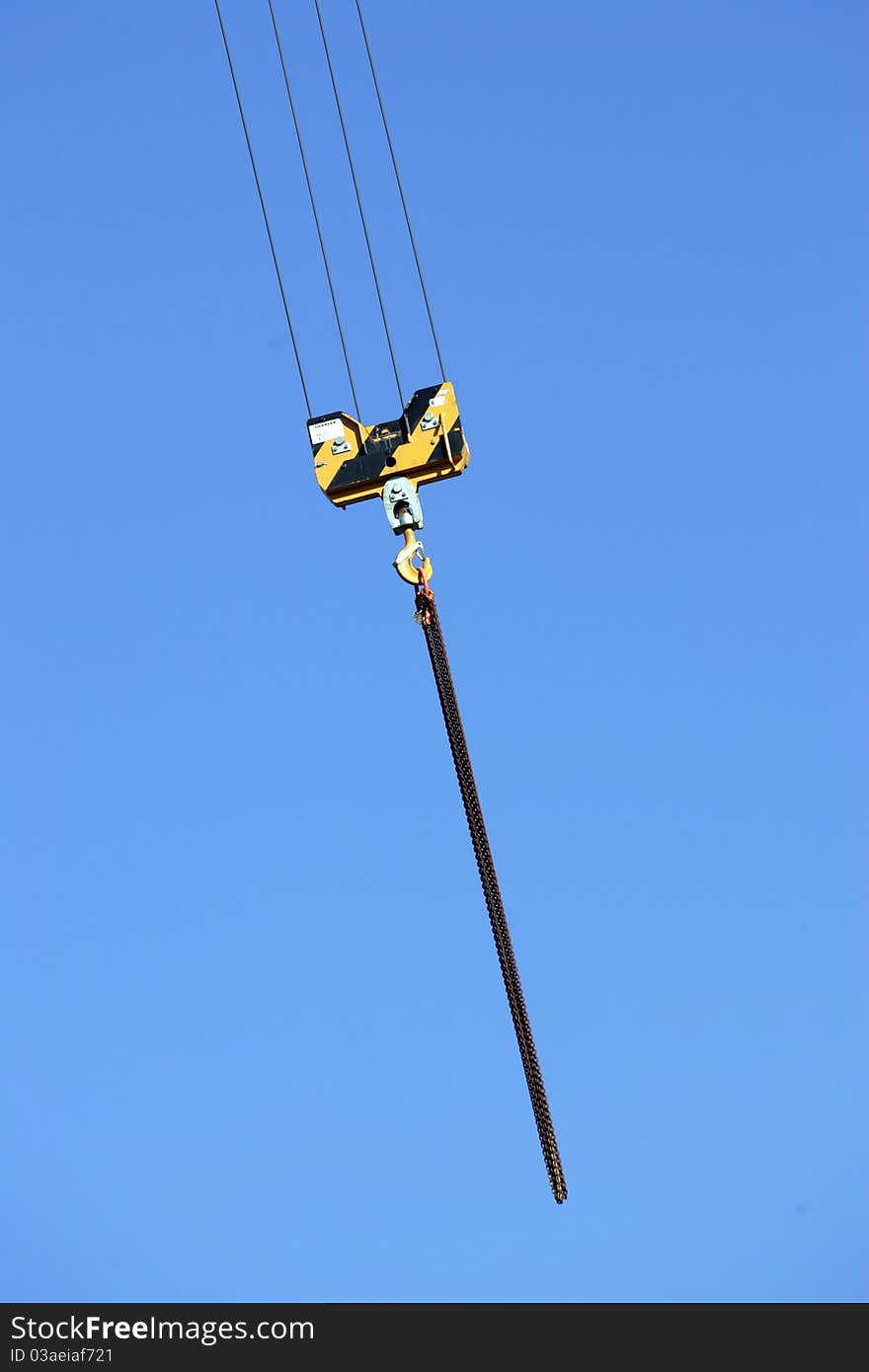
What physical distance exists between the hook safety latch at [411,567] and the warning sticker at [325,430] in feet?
3.75

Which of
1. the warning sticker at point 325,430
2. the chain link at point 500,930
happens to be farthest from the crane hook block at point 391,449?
the chain link at point 500,930

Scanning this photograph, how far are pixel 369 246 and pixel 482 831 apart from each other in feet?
17.8

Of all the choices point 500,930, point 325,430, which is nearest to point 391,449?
point 325,430

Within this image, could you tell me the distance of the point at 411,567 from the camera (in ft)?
54.9

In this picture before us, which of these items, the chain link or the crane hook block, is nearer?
the chain link

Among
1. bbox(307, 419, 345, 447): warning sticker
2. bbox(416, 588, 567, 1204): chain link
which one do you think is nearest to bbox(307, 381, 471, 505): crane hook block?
bbox(307, 419, 345, 447): warning sticker

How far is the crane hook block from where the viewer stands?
56.7 ft

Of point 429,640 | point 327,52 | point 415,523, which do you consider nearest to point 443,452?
point 415,523

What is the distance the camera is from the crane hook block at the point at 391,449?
17.3 metres

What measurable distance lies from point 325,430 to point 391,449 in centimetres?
55

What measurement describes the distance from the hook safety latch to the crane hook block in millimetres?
691

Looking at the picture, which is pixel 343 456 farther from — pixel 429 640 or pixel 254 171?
pixel 254 171

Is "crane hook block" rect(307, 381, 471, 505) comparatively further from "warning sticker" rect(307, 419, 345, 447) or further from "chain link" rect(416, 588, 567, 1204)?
"chain link" rect(416, 588, 567, 1204)

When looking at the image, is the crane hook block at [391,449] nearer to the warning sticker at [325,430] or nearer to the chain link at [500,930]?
the warning sticker at [325,430]
